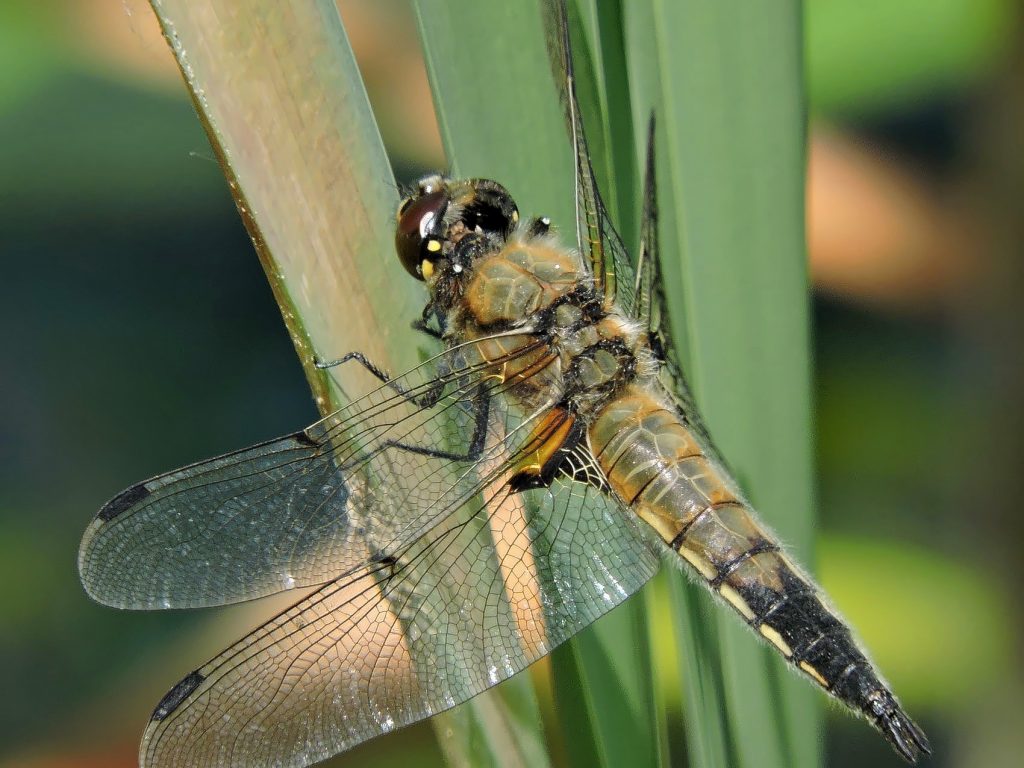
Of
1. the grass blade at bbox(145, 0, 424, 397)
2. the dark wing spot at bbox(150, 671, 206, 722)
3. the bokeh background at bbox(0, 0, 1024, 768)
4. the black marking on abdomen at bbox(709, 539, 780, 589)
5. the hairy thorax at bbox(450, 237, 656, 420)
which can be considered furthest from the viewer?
the bokeh background at bbox(0, 0, 1024, 768)

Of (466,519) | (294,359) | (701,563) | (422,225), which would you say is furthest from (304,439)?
(294,359)

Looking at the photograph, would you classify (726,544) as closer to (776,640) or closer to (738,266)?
(776,640)

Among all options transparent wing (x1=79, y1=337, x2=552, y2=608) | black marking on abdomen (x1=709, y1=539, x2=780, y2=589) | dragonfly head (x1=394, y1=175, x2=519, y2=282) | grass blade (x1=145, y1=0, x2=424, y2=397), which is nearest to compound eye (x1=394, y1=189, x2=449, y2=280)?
dragonfly head (x1=394, y1=175, x2=519, y2=282)

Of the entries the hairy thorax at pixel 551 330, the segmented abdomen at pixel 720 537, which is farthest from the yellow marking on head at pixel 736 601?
the hairy thorax at pixel 551 330

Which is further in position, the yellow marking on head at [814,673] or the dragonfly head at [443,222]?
the dragonfly head at [443,222]

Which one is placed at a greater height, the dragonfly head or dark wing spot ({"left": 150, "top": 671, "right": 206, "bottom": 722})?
the dragonfly head

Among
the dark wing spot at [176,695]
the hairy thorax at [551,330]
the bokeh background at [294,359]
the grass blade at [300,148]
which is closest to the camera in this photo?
the grass blade at [300,148]

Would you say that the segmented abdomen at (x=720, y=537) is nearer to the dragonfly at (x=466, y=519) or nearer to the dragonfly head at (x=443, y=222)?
the dragonfly at (x=466, y=519)

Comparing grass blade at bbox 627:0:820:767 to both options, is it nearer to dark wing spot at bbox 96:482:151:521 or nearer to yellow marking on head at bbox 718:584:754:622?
yellow marking on head at bbox 718:584:754:622
